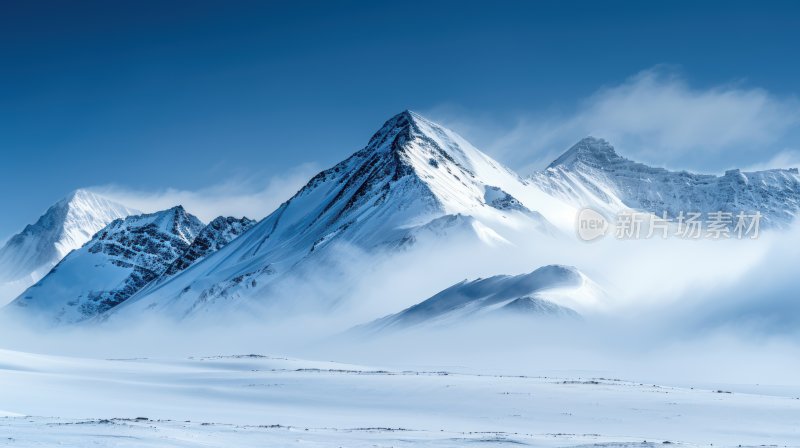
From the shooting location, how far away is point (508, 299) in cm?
15338

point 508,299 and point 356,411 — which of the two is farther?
point 508,299

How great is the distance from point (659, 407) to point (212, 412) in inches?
1069

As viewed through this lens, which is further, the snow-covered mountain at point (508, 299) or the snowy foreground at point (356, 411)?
the snow-covered mountain at point (508, 299)

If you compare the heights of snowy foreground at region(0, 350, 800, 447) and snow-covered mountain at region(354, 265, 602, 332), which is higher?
snow-covered mountain at region(354, 265, 602, 332)

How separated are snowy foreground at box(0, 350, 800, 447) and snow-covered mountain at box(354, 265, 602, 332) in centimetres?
7076

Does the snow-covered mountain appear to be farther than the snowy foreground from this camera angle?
Yes

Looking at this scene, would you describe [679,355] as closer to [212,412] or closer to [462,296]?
[462,296]

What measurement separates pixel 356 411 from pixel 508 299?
104357mm

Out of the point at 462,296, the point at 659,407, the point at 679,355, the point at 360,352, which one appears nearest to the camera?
the point at 659,407

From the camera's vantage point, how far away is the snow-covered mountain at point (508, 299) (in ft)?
469

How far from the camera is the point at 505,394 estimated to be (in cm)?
5525

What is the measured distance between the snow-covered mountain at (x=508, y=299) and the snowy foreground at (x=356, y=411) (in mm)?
70756

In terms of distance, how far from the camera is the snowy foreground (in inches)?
1373

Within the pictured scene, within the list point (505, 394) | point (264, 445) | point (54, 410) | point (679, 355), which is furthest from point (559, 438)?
point (679, 355)
